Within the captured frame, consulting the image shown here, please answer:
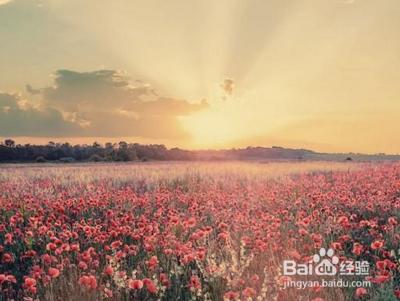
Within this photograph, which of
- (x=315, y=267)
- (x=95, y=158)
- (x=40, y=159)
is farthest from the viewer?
(x=40, y=159)

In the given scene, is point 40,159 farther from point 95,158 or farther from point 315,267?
point 315,267

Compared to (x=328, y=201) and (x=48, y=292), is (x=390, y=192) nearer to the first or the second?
(x=328, y=201)

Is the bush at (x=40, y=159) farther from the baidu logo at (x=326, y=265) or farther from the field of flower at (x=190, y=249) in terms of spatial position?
the baidu logo at (x=326, y=265)

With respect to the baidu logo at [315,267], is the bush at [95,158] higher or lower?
higher

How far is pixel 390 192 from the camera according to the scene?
1114cm

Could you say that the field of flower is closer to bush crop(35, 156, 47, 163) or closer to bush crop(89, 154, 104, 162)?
bush crop(89, 154, 104, 162)

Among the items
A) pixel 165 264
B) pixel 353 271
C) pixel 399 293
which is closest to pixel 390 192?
pixel 353 271

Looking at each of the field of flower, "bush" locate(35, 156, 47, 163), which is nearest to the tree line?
"bush" locate(35, 156, 47, 163)

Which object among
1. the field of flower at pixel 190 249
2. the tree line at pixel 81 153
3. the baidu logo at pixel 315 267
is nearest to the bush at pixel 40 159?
the tree line at pixel 81 153

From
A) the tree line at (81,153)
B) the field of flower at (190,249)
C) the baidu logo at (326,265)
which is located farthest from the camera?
the tree line at (81,153)

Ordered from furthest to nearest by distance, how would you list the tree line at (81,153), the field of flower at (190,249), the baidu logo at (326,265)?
the tree line at (81,153) < the baidu logo at (326,265) < the field of flower at (190,249)

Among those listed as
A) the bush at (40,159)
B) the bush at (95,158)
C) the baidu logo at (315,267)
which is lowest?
the baidu logo at (315,267)

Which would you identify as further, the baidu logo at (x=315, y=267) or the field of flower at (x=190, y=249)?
the baidu logo at (x=315, y=267)

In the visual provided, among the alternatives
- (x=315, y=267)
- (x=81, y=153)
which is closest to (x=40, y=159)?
(x=81, y=153)
